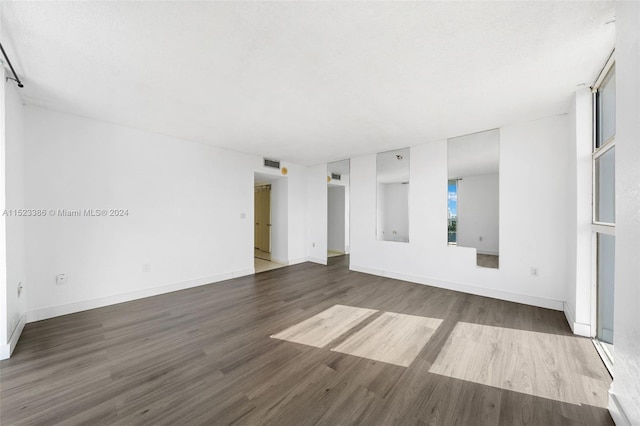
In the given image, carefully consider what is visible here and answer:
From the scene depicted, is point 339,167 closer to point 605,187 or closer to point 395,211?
point 395,211

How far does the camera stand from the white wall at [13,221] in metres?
2.21

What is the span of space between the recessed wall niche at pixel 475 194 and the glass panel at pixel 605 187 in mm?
1262

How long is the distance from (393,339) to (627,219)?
2.01 meters

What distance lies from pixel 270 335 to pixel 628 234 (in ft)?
9.51

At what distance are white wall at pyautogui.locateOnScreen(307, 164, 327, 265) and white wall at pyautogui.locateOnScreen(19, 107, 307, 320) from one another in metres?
2.04

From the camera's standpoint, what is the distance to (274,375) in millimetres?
1949

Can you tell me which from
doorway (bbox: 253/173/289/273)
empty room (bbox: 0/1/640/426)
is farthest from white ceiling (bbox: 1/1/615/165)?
doorway (bbox: 253/173/289/273)

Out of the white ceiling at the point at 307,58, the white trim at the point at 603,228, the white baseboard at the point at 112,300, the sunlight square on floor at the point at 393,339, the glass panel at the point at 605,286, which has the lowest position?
the sunlight square on floor at the point at 393,339

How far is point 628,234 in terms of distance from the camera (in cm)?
→ 133

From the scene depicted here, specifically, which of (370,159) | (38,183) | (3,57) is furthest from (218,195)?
(370,159)

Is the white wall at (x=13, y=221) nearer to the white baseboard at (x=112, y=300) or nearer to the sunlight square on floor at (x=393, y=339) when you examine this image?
the white baseboard at (x=112, y=300)

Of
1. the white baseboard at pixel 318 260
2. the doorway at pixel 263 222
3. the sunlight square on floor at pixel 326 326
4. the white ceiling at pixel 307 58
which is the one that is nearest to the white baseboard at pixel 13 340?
the sunlight square on floor at pixel 326 326

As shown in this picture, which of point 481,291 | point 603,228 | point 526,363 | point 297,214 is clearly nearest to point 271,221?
point 297,214

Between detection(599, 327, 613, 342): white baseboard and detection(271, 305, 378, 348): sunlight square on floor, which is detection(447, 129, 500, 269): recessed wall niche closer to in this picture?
detection(599, 327, 613, 342): white baseboard
